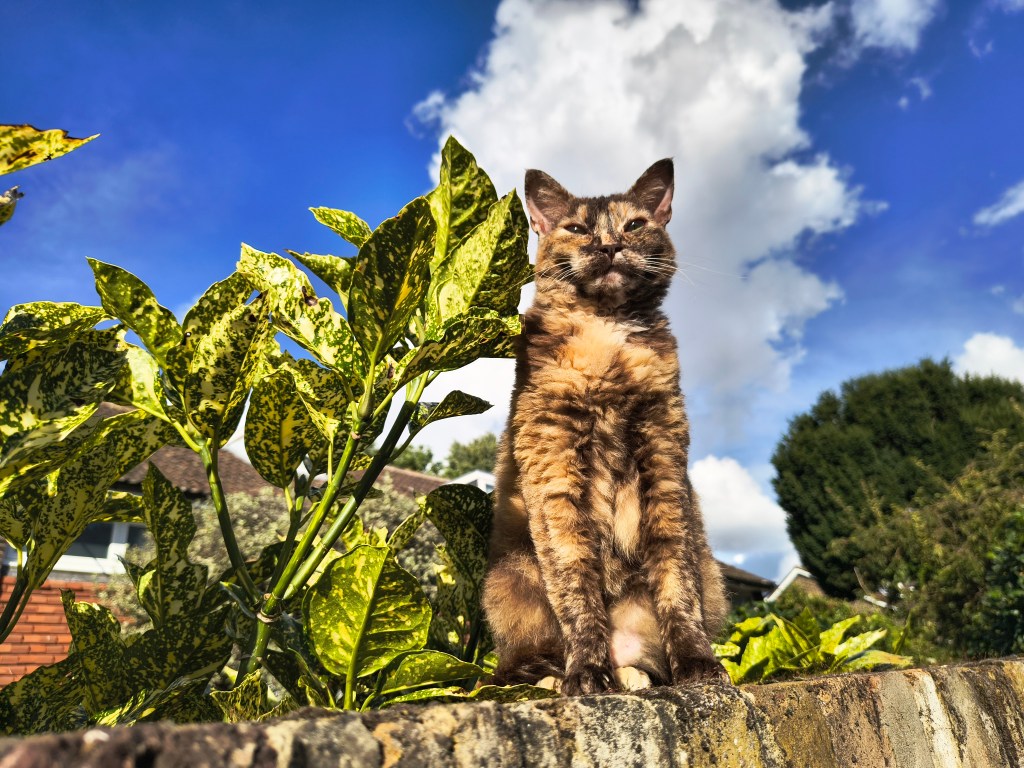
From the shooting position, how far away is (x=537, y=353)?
86.2 inches

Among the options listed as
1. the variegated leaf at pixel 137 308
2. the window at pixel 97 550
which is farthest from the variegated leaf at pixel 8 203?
the window at pixel 97 550

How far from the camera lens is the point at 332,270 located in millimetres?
1376

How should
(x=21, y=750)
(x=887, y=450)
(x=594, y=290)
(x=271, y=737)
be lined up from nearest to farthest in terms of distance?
(x=21, y=750) → (x=271, y=737) → (x=594, y=290) → (x=887, y=450)

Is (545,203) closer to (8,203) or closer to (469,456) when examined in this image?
(8,203)

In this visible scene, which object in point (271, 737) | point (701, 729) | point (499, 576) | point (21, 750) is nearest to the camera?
point (21, 750)

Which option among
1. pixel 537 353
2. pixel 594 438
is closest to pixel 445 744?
pixel 594 438

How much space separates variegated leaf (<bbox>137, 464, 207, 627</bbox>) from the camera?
136 centimetres

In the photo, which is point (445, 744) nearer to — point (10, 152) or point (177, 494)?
point (177, 494)

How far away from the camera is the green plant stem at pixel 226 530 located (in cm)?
120

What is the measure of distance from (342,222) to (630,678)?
→ 1.37 meters

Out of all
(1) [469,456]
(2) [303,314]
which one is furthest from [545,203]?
(1) [469,456]

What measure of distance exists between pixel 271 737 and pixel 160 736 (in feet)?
0.38

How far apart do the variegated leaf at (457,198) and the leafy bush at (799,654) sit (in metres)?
1.63

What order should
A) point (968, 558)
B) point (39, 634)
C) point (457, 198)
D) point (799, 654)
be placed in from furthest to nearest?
point (39, 634) < point (968, 558) < point (799, 654) < point (457, 198)
